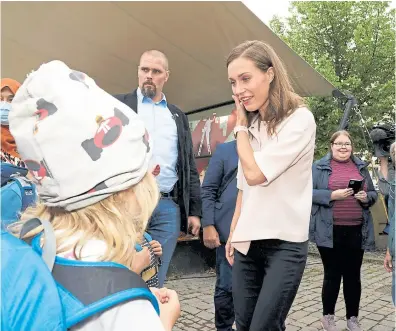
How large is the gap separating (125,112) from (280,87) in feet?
Answer: 4.15

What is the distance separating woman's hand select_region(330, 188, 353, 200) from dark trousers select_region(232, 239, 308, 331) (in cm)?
181

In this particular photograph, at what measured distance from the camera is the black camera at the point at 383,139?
3914mm

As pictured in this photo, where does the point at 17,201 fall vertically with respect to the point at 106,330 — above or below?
above

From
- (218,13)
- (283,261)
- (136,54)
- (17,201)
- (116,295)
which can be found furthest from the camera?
(136,54)

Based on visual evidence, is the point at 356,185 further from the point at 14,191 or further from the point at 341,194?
the point at 14,191

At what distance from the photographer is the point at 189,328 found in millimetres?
3926

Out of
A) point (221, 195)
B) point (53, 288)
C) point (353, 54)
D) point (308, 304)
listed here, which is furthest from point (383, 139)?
point (353, 54)

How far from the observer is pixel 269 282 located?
6.66 ft

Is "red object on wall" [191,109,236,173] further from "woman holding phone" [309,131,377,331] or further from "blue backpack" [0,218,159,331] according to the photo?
"blue backpack" [0,218,159,331]

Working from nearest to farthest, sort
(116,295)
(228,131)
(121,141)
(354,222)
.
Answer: (116,295) → (121,141) → (354,222) → (228,131)

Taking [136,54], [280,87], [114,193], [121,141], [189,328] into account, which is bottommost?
[189,328]

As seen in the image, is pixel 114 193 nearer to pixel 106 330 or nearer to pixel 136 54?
pixel 106 330

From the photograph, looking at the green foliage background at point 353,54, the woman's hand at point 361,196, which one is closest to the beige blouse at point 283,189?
the woman's hand at point 361,196

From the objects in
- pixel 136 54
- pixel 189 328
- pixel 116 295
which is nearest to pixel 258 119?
pixel 116 295
